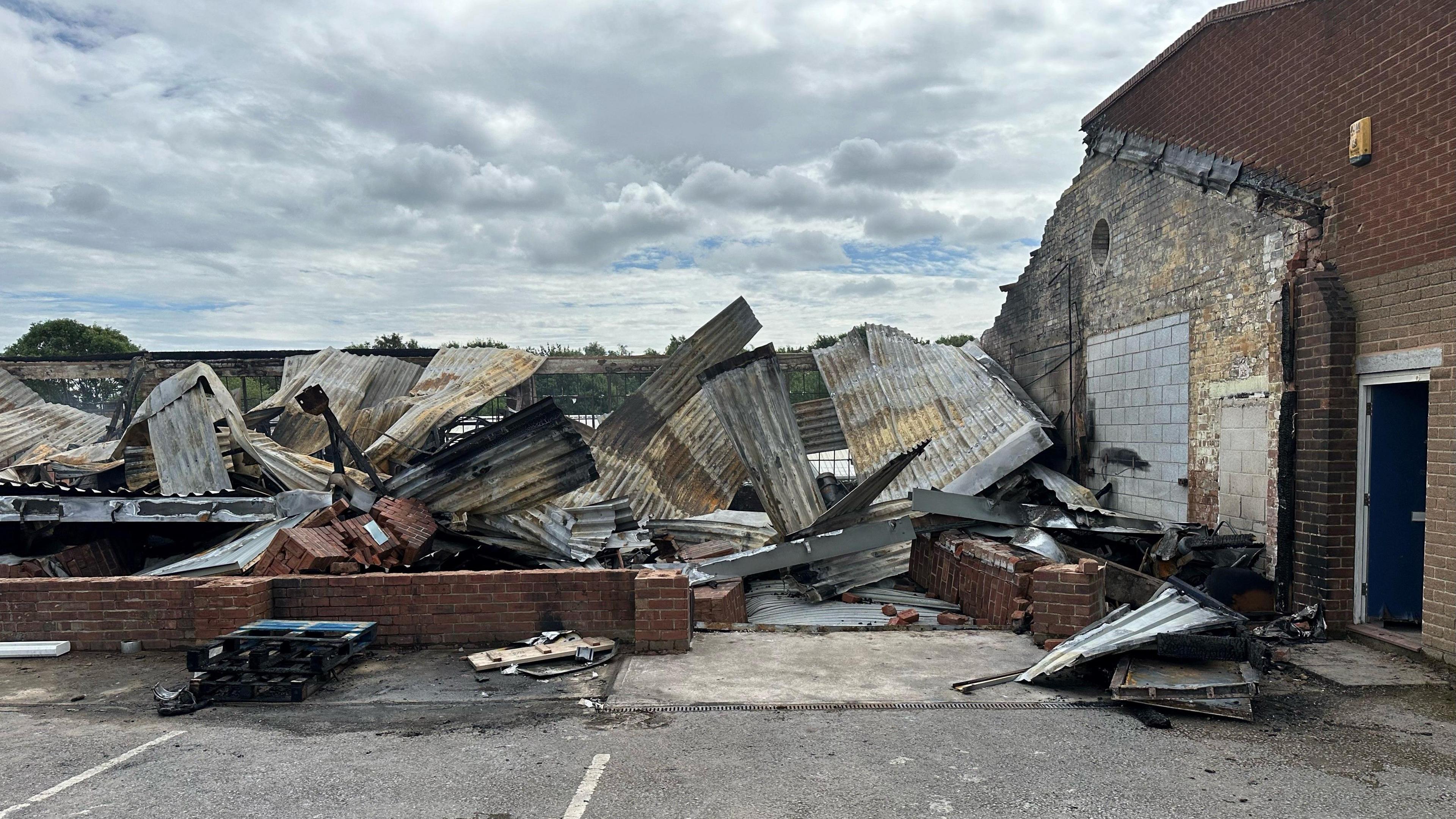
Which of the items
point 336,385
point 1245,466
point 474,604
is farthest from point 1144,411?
point 336,385

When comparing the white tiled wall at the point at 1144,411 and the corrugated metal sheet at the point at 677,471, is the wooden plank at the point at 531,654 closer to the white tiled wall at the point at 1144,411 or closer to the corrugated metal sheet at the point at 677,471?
the corrugated metal sheet at the point at 677,471

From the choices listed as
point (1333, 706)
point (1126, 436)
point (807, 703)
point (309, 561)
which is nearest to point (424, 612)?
point (309, 561)

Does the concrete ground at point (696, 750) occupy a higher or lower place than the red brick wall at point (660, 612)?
lower

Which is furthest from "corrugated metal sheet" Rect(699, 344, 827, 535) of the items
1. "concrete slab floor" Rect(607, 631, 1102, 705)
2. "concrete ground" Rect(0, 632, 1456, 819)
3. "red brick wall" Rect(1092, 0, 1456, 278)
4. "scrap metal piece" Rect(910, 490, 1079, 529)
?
"red brick wall" Rect(1092, 0, 1456, 278)

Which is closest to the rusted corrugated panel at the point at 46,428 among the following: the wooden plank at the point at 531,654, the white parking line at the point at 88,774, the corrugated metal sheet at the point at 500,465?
the corrugated metal sheet at the point at 500,465

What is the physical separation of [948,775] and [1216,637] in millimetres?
2143

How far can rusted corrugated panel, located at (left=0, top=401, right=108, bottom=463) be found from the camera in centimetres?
1399

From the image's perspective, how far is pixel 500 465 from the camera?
754cm

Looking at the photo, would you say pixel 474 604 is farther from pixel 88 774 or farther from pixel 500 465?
pixel 88 774

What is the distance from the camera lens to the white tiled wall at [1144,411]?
28.7ft

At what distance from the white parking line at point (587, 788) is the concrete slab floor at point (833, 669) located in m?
0.74

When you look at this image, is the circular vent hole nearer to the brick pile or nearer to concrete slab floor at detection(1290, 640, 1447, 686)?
concrete slab floor at detection(1290, 640, 1447, 686)

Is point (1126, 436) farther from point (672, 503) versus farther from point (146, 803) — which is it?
point (146, 803)

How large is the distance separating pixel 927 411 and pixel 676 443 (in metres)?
3.53
